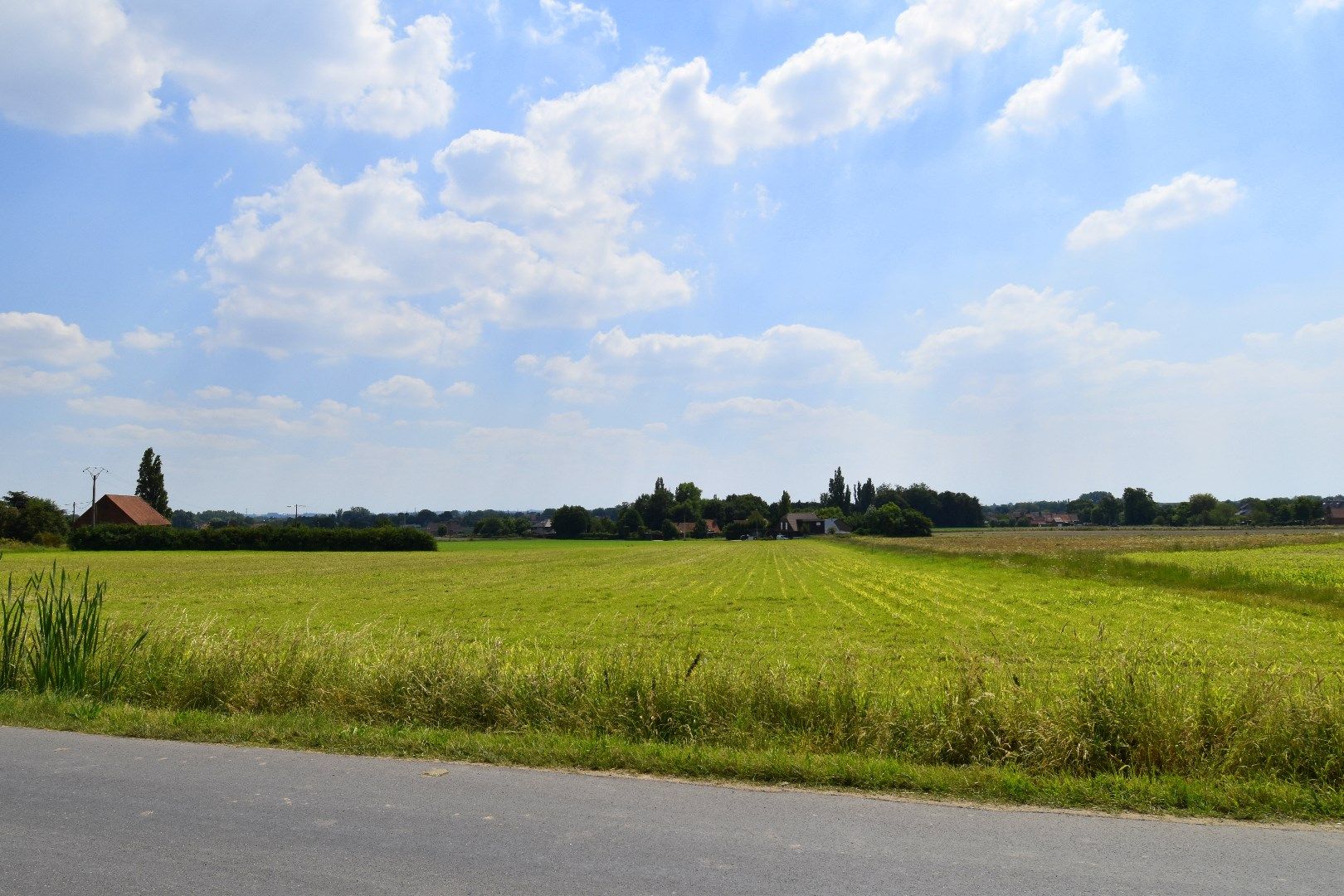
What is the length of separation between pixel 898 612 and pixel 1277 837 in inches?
917

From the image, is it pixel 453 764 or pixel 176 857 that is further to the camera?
pixel 453 764

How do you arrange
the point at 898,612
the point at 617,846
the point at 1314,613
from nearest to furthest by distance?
the point at 617,846
the point at 1314,613
the point at 898,612

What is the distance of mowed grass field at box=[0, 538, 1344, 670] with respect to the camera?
18312 mm

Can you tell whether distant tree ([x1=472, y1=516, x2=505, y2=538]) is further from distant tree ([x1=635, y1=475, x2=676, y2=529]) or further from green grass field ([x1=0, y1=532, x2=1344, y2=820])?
green grass field ([x1=0, y1=532, x2=1344, y2=820])

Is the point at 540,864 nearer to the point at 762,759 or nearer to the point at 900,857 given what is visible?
the point at 900,857

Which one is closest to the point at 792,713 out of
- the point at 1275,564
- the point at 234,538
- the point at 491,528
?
the point at 1275,564

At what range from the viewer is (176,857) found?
4.68 metres

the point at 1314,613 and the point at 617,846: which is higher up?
the point at 617,846

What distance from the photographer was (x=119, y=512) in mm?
95562

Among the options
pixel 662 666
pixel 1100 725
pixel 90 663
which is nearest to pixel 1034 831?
pixel 1100 725

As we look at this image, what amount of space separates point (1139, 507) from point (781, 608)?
177 m

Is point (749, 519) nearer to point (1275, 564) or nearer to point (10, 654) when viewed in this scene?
point (1275, 564)

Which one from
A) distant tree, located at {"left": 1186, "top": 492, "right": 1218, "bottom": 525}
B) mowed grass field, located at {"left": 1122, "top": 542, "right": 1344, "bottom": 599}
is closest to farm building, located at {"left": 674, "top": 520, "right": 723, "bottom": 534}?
distant tree, located at {"left": 1186, "top": 492, "right": 1218, "bottom": 525}

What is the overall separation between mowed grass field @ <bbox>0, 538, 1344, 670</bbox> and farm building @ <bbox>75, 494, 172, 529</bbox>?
1556 inches
